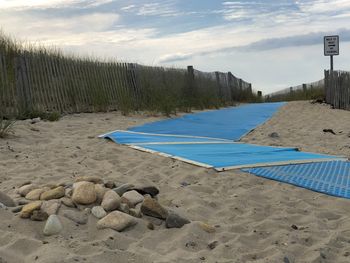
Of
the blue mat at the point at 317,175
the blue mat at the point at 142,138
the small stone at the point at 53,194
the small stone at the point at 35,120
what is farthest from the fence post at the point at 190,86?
the small stone at the point at 53,194

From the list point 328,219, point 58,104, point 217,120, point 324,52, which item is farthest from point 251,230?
point 324,52

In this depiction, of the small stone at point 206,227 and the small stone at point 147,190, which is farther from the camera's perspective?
the small stone at point 147,190

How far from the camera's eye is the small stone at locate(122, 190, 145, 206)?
3.35 meters

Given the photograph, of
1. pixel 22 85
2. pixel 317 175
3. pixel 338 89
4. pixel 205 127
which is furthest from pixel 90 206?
pixel 338 89

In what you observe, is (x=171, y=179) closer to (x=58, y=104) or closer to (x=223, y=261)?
(x=223, y=261)

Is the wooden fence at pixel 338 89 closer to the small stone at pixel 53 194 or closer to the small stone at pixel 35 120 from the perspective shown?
the small stone at pixel 35 120

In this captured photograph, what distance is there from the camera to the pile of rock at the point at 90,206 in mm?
2916

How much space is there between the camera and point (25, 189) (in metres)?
3.54

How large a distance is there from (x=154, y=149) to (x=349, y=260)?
10.9ft

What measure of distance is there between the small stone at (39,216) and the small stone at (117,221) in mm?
349

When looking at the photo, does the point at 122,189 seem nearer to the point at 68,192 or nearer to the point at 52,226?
the point at 68,192

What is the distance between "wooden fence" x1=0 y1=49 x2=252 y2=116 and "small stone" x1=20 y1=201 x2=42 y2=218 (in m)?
5.83

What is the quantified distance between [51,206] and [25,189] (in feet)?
1.94

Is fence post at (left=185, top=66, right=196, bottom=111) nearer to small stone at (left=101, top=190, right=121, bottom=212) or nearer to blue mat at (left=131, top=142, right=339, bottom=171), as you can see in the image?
blue mat at (left=131, top=142, right=339, bottom=171)
